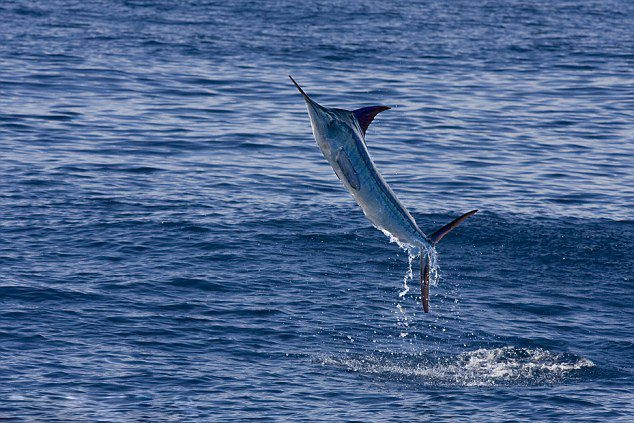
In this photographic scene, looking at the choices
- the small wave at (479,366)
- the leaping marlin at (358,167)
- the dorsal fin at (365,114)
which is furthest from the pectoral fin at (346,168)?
the small wave at (479,366)

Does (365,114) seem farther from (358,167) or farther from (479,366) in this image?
(479,366)

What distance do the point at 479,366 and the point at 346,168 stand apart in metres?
7.55

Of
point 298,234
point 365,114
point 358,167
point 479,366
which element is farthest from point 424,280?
point 298,234

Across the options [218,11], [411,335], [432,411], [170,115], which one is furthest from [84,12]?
[432,411]

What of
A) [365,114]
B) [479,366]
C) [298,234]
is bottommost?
[479,366]

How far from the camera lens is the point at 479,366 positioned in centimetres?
1723

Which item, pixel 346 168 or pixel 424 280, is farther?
pixel 424 280

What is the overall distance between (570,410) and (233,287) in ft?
23.6

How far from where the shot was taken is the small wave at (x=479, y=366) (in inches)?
662

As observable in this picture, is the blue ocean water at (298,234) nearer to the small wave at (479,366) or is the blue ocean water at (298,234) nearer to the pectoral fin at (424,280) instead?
the small wave at (479,366)

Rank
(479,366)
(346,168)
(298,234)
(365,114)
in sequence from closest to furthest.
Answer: (346,168) → (365,114) → (479,366) → (298,234)

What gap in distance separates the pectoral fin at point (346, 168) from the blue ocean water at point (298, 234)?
5.55 m

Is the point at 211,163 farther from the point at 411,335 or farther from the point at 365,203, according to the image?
the point at 365,203

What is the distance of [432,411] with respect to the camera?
15.5 m
